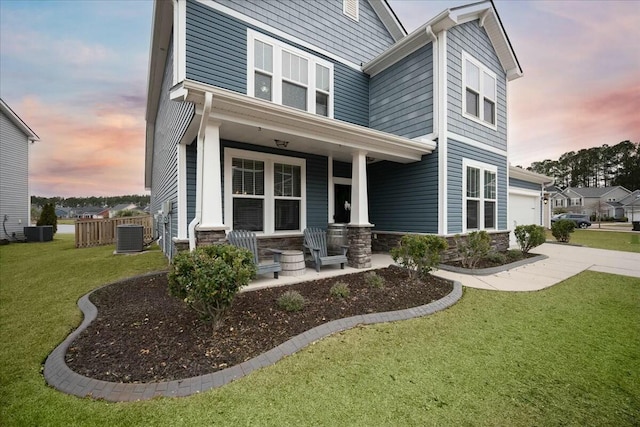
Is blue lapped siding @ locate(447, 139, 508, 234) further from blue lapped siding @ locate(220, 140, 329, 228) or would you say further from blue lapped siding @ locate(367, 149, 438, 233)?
blue lapped siding @ locate(220, 140, 329, 228)

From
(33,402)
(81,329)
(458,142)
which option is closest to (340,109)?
(458,142)

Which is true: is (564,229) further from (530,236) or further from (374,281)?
(374,281)

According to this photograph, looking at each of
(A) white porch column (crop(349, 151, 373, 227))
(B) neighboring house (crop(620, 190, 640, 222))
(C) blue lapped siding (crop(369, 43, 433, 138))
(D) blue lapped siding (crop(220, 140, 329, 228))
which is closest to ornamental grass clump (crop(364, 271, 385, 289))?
(A) white porch column (crop(349, 151, 373, 227))

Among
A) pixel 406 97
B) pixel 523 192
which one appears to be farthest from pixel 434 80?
pixel 523 192

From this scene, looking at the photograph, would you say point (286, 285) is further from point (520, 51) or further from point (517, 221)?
point (520, 51)

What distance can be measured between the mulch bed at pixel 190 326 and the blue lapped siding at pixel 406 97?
4980 mm

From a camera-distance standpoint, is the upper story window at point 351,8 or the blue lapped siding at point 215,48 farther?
the upper story window at point 351,8

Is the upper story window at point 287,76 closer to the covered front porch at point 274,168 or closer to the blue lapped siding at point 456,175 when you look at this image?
the covered front porch at point 274,168

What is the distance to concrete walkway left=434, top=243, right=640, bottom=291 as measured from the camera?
575 cm

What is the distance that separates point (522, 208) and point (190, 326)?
1413 centimetres

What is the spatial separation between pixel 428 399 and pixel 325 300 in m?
2.32

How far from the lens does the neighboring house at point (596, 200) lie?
42.8m

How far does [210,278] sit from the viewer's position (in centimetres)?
309

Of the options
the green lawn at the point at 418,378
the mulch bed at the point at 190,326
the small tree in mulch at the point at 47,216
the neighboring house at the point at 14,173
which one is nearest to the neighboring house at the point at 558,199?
the green lawn at the point at 418,378
